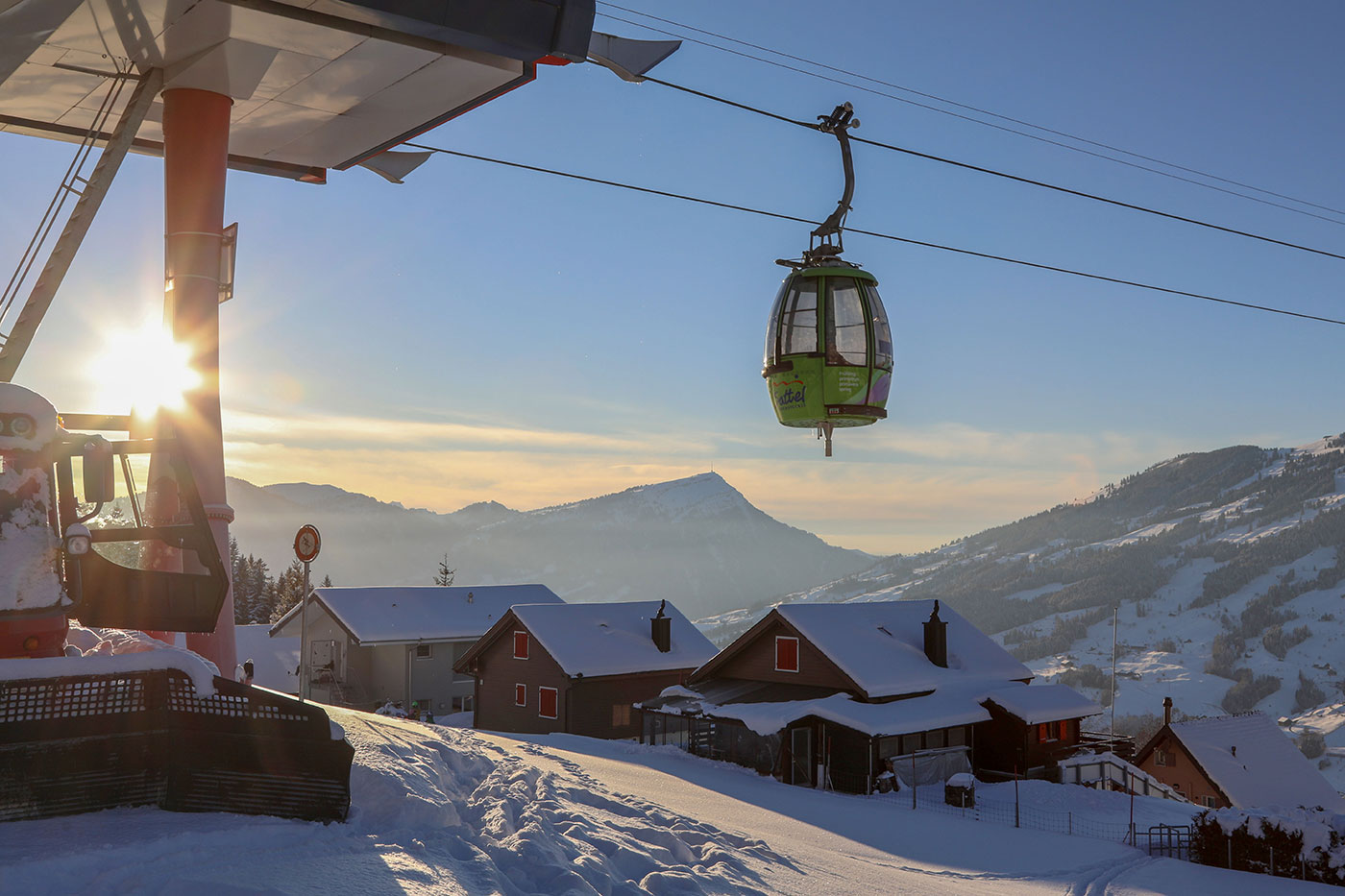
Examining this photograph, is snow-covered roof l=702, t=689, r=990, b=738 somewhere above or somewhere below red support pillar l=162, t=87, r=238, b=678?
below

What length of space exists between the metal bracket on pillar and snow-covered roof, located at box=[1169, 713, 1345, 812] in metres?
54.1

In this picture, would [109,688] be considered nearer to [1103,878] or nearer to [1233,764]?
[1103,878]

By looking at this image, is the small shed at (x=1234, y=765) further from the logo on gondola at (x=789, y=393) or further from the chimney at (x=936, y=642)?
the logo on gondola at (x=789, y=393)

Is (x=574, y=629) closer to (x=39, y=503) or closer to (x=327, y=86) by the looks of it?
→ (x=327, y=86)

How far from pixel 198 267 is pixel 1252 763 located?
184 feet

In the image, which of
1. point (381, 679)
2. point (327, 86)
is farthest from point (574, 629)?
point (327, 86)

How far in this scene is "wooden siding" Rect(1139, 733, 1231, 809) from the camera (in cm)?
5050

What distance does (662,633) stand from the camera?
150 ft

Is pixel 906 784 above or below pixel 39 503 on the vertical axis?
below

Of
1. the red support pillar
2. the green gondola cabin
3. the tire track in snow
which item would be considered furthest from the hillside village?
the red support pillar

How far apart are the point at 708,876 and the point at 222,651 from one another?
7887mm

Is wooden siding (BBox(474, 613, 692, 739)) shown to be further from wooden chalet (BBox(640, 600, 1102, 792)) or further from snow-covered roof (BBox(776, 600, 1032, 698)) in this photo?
snow-covered roof (BBox(776, 600, 1032, 698))

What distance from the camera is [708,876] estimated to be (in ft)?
31.2

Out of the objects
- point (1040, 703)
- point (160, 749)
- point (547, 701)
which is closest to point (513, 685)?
point (547, 701)
